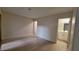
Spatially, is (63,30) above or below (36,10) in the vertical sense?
below

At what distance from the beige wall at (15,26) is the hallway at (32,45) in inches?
3.7

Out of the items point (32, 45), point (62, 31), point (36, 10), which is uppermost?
point (36, 10)

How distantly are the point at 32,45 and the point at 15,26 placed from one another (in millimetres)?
399

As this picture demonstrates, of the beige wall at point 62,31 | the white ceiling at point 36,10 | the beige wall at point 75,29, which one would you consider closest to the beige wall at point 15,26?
the white ceiling at point 36,10

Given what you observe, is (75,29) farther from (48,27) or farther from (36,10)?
(36,10)

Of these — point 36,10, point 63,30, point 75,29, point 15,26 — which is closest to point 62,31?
point 63,30

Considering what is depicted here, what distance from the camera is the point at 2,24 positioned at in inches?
49.6

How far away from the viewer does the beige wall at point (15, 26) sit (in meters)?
1.26

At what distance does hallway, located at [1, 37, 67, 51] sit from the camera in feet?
4.20

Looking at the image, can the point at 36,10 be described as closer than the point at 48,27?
Yes

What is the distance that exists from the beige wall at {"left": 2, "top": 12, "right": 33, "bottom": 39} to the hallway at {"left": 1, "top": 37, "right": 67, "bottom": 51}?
0.31ft

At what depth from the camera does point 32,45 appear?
1.32m
